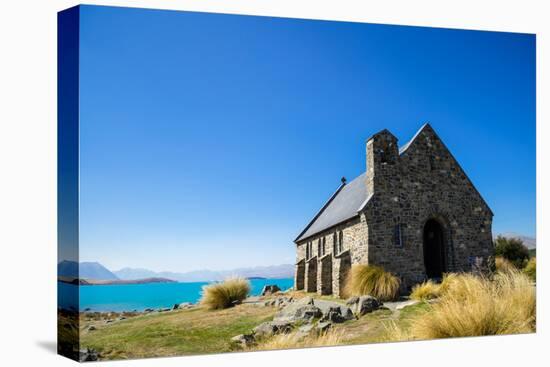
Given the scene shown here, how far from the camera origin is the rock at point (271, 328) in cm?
1173

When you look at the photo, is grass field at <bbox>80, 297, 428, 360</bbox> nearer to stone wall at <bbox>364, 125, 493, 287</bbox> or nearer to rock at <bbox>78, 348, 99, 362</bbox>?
rock at <bbox>78, 348, 99, 362</bbox>

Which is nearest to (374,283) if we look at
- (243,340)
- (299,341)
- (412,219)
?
(412,219)

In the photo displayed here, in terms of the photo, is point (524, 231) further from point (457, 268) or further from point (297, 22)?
point (297, 22)

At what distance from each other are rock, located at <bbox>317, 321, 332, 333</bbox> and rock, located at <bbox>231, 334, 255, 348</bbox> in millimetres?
1575

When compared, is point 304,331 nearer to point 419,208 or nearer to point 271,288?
point 419,208

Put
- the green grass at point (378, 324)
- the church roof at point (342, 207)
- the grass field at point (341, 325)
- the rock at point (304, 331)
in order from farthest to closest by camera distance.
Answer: the church roof at point (342, 207)
the green grass at point (378, 324)
the rock at point (304, 331)
the grass field at point (341, 325)

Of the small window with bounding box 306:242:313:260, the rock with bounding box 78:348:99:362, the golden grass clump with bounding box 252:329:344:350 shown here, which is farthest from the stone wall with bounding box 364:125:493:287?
the rock with bounding box 78:348:99:362

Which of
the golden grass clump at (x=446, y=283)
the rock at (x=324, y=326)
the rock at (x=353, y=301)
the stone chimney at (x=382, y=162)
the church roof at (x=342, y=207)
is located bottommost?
the rock at (x=324, y=326)

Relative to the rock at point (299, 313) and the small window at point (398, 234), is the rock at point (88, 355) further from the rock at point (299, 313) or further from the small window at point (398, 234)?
the small window at point (398, 234)

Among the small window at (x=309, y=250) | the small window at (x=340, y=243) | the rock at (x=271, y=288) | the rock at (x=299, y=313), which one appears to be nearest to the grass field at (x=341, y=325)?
the rock at (x=299, y=313)

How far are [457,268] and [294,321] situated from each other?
23.9 feet

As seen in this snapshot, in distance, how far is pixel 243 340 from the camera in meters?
11.3

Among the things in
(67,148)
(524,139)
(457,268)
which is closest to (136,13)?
(67,148)

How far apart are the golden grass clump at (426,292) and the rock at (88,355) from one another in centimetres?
838
